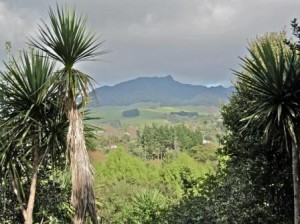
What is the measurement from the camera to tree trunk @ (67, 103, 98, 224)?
649 cm

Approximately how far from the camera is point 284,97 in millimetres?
6801


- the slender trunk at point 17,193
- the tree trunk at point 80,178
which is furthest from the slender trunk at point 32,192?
the tree trunk at point 80,178

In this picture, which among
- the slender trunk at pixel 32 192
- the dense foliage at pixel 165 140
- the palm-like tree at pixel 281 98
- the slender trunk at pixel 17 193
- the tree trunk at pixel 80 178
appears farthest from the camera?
the dense foliage at pixel 165 140

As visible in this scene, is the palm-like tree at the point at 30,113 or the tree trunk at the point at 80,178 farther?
the palm-like tree at the point at 30,113

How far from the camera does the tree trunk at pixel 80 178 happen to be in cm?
649

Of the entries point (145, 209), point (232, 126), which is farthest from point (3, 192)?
point (145, 209)

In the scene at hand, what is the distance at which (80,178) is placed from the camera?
257 inches

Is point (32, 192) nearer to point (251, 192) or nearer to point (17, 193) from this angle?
point (17, 193)

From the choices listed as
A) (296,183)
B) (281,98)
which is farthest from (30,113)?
(296,183)

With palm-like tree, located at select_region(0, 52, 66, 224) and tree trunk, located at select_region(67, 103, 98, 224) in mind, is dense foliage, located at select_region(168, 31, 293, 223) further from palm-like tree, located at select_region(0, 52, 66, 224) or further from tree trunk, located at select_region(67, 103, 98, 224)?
palm-like tree, located at select_region(0, 52, 66, 224)

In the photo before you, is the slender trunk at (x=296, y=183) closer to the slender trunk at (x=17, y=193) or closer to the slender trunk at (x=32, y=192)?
the slender trunk at (x=32, y=192)

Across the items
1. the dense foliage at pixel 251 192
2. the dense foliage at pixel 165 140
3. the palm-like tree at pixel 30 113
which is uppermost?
the palm-like tree at pixel 30 113

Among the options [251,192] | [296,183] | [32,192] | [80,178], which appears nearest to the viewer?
[80,178]

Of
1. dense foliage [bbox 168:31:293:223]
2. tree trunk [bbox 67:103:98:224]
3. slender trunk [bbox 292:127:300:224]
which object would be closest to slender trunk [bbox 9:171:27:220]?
tree trunk [bbox 67:103:98:224]
